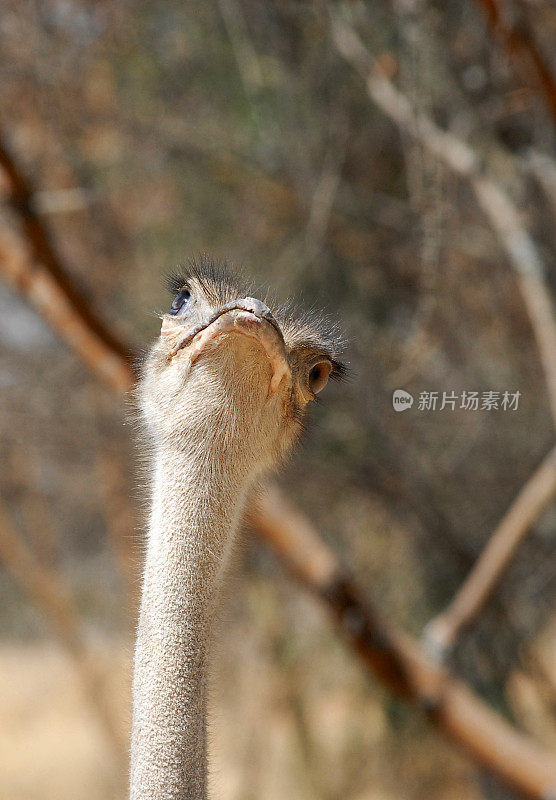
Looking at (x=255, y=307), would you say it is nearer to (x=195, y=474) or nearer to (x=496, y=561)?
(x=195, y=474)

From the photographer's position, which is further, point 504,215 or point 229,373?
point 504,215

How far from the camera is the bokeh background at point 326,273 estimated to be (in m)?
3.08

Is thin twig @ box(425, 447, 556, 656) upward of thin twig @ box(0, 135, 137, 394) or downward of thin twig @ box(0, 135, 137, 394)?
downward

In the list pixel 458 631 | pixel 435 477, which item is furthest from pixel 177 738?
pixel 435 477

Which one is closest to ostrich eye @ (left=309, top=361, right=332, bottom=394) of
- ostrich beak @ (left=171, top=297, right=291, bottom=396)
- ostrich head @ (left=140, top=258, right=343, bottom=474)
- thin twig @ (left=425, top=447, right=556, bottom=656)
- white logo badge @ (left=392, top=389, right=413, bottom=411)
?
ostrich head @ (left=140, top=258, right=343, bottom=474)

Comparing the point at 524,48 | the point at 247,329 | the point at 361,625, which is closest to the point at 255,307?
the point at 247,329

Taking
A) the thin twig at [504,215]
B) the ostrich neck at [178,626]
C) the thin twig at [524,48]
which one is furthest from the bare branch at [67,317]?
the ostrich neck at [178,626]

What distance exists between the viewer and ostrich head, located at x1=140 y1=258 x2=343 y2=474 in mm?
1054

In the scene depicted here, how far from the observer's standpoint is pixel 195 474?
1140 millimetres

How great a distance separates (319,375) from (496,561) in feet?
5.52

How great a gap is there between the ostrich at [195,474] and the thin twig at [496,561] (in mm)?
1628

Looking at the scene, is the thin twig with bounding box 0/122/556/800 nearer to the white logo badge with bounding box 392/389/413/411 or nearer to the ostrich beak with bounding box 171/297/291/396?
the white logo badge with bounding box 392/389/413/411

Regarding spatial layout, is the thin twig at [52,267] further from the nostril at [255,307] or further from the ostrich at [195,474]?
the nostril at [255,307]

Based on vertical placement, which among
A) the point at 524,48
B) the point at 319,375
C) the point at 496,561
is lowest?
the point at 319,375
